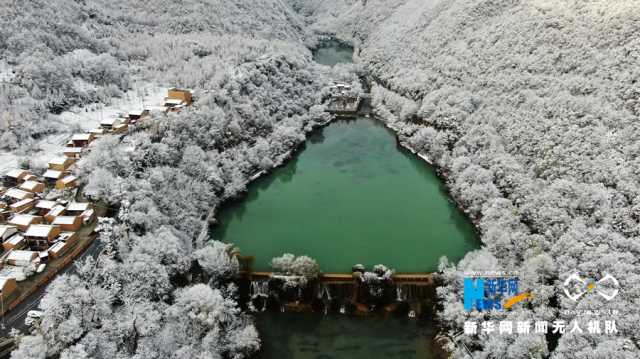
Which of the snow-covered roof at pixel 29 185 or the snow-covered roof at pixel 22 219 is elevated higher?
the snow-covered roof at pixel 29 185

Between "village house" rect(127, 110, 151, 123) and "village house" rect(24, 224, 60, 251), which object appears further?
"village house" rect(127, 110, 151, 123)

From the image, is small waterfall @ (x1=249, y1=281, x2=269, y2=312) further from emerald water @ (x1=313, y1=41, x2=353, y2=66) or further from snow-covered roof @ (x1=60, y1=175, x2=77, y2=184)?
emerald water @ (x1=313, y1=41, x2=353, y2=66)

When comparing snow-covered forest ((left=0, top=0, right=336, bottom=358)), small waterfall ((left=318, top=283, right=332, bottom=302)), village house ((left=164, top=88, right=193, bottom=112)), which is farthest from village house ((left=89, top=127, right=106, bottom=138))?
small waterfall ((left=318, top=283, right=332, bottom=302))

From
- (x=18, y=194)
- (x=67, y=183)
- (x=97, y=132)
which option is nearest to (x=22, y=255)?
(x=18, y=194)

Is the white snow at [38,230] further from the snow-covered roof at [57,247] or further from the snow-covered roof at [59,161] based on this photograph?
the snow-covered roof at [59,161]

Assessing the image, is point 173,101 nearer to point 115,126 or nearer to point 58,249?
point 115,126

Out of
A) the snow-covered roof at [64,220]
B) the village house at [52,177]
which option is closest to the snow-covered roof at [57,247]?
the snow-covered roof at [64,220]

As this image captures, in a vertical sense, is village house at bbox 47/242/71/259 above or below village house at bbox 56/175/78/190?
below
